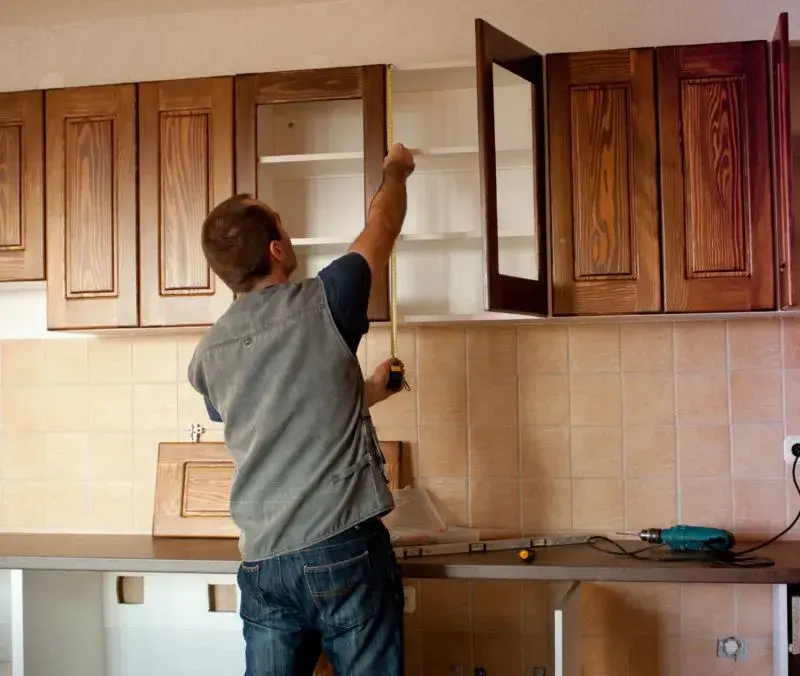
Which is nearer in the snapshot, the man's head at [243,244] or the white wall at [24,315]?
the man's head at [243,244]

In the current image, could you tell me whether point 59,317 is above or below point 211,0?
below

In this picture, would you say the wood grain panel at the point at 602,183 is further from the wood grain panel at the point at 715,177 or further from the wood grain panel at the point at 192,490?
the wood grain panel at the point at 192,490

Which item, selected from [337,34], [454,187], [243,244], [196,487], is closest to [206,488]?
[196,487]

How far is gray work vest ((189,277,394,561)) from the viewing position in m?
1.57

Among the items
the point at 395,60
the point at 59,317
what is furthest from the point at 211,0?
the point at 59,317

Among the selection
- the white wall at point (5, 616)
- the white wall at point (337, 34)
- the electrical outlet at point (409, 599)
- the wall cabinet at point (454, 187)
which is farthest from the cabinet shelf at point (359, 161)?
the white wall at point (5, 616)

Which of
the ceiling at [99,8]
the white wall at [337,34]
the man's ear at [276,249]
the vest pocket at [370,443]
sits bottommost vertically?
the vest pocket at [370,443]

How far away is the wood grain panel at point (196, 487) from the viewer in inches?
93.4

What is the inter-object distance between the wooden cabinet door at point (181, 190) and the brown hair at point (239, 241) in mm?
551

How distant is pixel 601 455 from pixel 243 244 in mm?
1241

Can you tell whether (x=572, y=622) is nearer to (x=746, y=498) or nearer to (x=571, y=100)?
(x=746, y=498)

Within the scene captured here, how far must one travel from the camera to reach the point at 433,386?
7.88ft

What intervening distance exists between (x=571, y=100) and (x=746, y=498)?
46.9 inches

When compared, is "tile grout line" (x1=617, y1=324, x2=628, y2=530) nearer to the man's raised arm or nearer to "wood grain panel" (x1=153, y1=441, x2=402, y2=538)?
"wood grain panel" (x1=153, y1=441, x2=402, y2=538)
